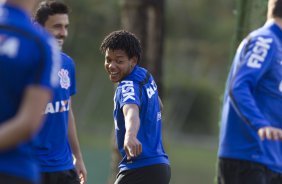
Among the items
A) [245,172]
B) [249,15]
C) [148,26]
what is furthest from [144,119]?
[148,26]

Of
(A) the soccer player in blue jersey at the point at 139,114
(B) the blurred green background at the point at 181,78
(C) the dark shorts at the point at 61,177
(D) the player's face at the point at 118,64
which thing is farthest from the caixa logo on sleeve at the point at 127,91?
(B) the blurred green background at the point at 181,78

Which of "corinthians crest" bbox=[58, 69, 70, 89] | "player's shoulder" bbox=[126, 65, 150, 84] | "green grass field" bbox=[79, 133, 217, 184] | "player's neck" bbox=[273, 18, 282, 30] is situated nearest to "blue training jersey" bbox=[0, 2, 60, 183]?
"player's neck" bbox=[273, 18, 282, 30]

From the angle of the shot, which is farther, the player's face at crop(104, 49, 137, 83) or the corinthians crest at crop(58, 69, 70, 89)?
the corinthians crest at crop(58, 69, 70, 89)

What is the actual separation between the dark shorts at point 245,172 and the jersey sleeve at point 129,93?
88cm

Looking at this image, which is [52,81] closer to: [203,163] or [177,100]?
[203,163]

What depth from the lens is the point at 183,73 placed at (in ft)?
127

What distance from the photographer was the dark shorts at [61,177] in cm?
692

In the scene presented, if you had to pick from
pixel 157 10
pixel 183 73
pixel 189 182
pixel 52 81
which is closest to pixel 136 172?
pixel 52 81

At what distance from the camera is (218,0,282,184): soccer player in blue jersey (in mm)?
5836

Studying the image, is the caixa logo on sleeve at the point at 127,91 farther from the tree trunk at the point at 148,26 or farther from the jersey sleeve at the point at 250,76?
the tree trunk at the point at 148,26

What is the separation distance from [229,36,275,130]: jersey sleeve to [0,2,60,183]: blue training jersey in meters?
1.81

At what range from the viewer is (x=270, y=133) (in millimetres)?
5664

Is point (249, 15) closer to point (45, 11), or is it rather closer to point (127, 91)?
point (45, 11)

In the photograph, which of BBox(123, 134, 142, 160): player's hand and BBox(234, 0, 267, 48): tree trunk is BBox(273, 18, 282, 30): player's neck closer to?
BBox(123, 134, 142, 160): player's hand
